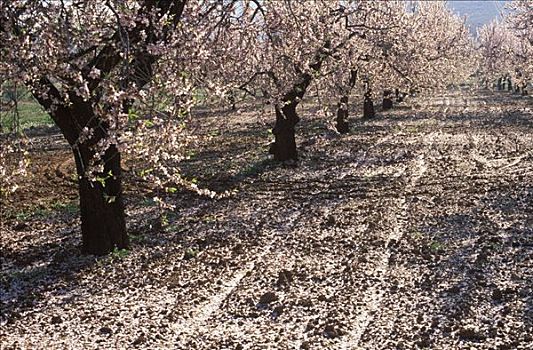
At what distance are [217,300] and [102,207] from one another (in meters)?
2.87

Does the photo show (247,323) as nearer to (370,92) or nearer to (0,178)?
(0,178)

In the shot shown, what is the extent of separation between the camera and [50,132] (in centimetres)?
3288

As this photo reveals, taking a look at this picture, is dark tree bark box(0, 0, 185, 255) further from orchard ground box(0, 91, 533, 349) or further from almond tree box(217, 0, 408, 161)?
almond tree box(217, 0, 408, 161)

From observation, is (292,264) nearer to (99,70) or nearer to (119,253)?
(119,253)

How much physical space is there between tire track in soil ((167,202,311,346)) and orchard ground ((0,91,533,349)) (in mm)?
29

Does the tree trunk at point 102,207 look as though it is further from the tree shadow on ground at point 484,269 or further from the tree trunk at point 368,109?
the tree trunk at point 368,109

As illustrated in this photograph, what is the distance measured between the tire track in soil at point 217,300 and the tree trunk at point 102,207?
2363 mm

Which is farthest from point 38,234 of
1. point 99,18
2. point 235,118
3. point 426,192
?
point 235,118

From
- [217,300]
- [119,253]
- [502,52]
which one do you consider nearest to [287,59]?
[119,253]

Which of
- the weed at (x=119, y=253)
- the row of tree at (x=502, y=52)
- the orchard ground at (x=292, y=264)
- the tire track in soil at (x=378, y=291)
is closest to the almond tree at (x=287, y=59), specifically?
the orchard ground at (x=292, y=264)

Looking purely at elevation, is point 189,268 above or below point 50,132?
below

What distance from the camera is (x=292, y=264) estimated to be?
965 centimetres

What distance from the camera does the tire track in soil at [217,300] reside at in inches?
293

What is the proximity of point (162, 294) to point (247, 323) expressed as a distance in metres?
1.63
